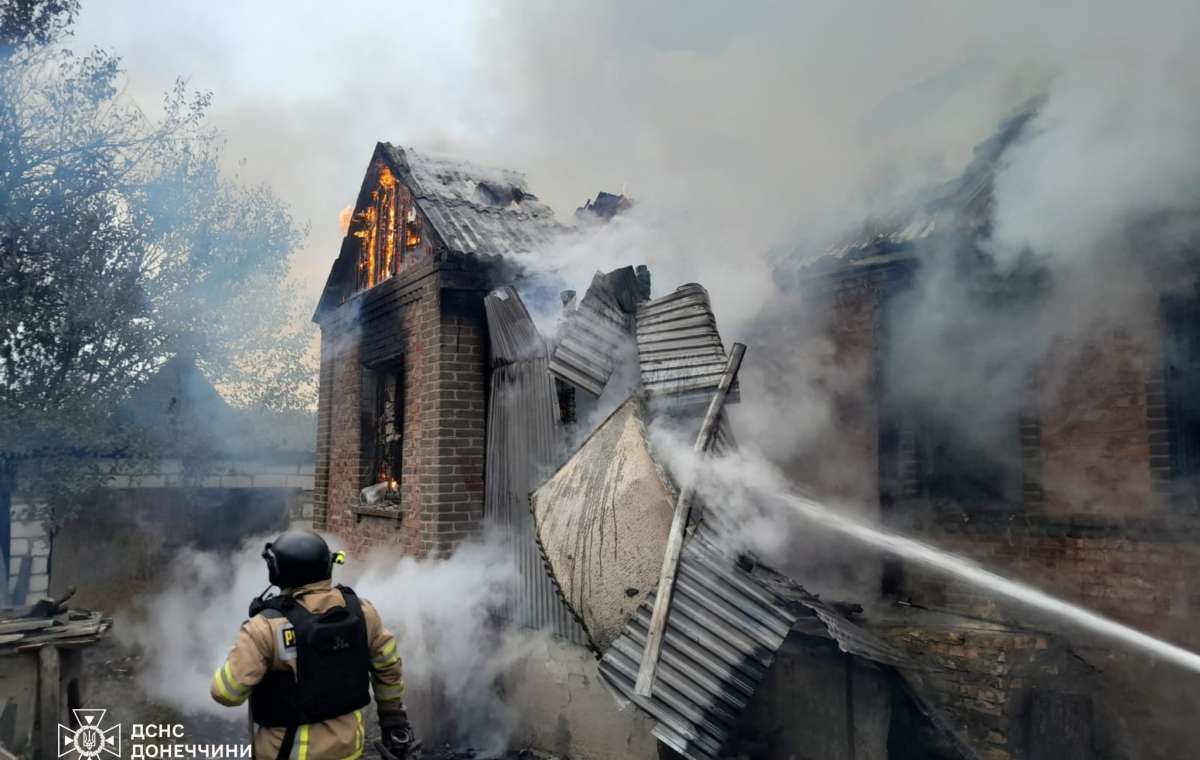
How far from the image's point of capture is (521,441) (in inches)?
260

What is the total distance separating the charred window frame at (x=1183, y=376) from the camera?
5.41 metres

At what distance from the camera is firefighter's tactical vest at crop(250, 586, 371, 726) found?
3.57 m

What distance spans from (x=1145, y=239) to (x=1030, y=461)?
1.86 meters

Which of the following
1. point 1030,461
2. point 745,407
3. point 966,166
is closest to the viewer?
point 1030,461

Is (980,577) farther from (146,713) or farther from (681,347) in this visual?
(146,713)

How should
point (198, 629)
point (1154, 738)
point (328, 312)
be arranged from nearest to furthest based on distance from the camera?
point (1154, 738), point (328, 312), point (198, 629)

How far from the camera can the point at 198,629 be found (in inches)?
428

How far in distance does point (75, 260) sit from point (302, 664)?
8.89 metres

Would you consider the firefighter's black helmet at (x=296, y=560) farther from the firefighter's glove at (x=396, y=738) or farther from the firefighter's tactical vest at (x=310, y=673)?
the firefighter's glove at (x=396, y=738)

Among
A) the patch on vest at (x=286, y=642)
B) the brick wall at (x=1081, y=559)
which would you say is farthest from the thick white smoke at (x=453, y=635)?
the brick wall at (x=1081, y=559)

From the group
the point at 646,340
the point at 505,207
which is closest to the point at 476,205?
the point at 505,207

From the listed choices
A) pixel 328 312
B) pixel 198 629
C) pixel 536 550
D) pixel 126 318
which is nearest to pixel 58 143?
pixel 126 318

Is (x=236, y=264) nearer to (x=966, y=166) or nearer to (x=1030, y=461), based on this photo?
(x=966, y=166)

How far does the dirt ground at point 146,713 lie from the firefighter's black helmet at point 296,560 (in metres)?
3.15
